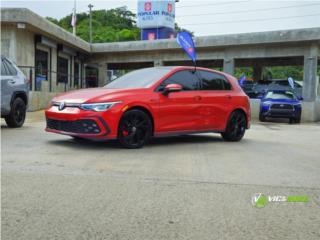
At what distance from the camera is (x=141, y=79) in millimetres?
8117

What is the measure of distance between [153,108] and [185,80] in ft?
3.85

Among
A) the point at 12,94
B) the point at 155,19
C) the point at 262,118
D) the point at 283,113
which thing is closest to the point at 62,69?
the point at 262,118

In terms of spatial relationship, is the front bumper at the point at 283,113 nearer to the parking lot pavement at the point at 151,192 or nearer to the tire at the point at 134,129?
the parking lot pavement at the point at 151,192

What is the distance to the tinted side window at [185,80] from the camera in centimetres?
809

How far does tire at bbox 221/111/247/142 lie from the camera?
9281mm

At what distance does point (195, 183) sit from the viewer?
5004 millimetres

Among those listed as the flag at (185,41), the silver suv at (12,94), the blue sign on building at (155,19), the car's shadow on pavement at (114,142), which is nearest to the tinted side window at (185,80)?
the car's shadow on pavement at (114,142)

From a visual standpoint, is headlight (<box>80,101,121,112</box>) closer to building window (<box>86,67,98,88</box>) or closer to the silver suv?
the silver suv

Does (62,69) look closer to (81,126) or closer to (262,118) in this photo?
(262,118)

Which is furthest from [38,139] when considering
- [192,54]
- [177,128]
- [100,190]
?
[192,54]

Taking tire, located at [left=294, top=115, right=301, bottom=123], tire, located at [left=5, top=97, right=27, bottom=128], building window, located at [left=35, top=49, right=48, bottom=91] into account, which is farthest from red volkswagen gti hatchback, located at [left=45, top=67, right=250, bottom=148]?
building window, located at [left=35, top=49, right=48, bottom=91]

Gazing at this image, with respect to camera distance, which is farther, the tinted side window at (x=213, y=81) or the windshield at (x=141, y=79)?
the tinted side window at (x=213, y=81)

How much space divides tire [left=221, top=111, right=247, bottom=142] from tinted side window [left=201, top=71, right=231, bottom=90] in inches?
25.2

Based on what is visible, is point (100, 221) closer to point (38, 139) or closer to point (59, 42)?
point (38, 139)
